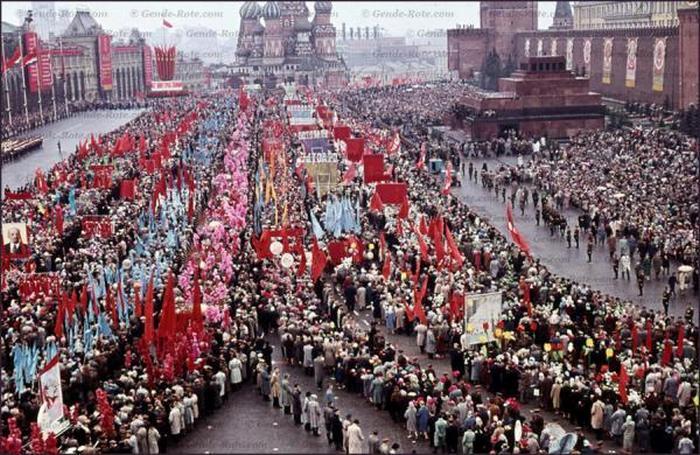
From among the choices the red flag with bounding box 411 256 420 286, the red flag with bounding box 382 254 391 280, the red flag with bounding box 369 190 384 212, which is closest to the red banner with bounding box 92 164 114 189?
the red flag with bounding box 369 190 384 212

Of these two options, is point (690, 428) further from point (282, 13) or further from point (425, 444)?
point (282, 13)

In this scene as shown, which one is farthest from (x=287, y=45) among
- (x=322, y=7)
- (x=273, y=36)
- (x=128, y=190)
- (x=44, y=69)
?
(x=128, y=190)

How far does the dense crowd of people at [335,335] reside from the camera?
15336mm

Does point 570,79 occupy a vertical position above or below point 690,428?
above

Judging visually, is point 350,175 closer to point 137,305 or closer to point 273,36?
point 137,305

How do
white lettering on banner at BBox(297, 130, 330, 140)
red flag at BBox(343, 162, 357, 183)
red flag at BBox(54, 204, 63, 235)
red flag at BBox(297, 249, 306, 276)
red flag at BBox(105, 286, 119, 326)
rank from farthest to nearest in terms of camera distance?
white lettering on banner at BBox(297, 130, 330, 140)
red flag at BBox(343, 162, 357, 183)
red flag at BBox(54, 204, 63, 235)
red flag at BBox(297, 249, 306, 276)
red flag at BBox(105, 286, 119, 326)

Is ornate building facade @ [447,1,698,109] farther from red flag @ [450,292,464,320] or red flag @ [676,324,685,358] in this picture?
red flag @ [676,324,685,358]

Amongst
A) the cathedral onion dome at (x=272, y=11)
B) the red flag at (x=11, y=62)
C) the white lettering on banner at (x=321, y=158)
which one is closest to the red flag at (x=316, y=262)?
the white lettering on banner at (x=321, y=158)

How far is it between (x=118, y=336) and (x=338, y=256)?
24.3 ft

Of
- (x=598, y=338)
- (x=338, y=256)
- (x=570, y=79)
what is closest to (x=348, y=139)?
(x=338, y=256)

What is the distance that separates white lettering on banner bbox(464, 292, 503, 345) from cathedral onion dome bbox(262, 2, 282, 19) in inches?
4360

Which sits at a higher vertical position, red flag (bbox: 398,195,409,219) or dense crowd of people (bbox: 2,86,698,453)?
red flag (bbox: 398,195,409,219)

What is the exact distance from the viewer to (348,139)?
40.9 meters

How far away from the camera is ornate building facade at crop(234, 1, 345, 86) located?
11869cm
